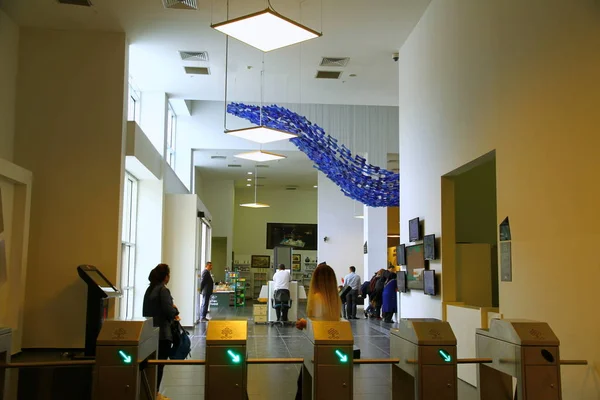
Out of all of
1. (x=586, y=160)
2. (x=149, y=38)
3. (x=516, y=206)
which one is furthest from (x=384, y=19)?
(x=586, y=160)

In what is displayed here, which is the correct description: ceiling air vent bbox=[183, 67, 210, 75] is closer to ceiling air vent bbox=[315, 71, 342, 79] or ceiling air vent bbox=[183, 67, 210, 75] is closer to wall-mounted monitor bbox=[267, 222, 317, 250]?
ceiling air vent bbox=[315, 71, 342, 79]

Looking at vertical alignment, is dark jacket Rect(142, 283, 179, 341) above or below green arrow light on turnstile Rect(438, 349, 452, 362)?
above

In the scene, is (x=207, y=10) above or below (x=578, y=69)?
above

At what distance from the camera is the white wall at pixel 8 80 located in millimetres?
9188

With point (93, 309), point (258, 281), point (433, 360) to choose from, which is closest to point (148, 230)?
point (93, 309)

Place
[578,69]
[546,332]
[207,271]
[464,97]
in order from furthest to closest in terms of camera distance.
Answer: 1. [207,271]
2. [464,97]
3. [578,69]
4. [546,332]

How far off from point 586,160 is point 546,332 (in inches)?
→ 59.4

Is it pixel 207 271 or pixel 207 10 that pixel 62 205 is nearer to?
pixel 207 10

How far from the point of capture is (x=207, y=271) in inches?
645

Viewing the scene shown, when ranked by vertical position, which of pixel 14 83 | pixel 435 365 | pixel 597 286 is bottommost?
pixel 435 365

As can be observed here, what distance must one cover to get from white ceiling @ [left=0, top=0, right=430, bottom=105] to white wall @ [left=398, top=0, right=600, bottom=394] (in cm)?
179

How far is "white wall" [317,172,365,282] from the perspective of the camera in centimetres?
2236

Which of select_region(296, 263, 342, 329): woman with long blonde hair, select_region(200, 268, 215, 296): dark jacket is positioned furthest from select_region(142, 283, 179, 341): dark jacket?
select_region(200, 268, 215, 296): dark jacket

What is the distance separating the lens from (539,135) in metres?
5.62
